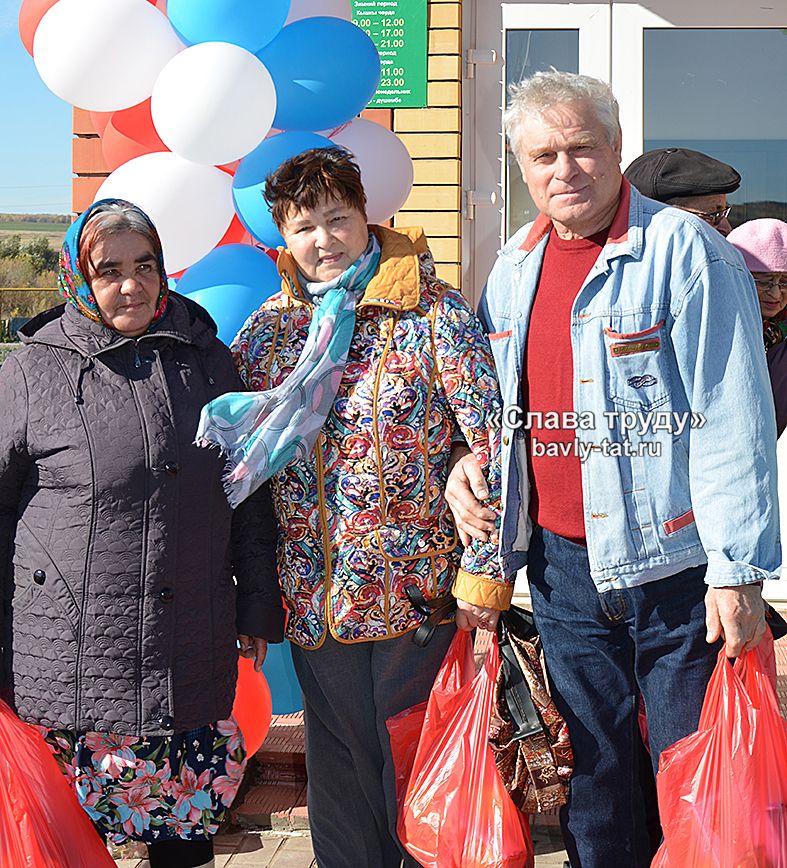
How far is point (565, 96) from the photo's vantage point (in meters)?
2.08

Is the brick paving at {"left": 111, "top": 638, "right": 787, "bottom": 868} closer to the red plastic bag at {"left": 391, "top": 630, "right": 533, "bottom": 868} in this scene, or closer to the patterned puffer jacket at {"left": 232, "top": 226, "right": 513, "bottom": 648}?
the red plastic bag at {"left": 391, "top": 630, "right": 533, "bottom": 868}

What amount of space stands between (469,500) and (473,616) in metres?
0.26

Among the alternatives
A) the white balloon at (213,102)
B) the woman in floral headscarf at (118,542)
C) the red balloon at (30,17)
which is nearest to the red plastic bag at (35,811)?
the woman in floral headscarf at (118,542)

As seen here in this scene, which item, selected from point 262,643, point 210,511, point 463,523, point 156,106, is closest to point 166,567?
point 210,511

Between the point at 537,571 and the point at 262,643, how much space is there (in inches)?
24.4

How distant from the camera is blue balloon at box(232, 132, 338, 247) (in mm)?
2879

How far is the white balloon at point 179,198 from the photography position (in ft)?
9.51

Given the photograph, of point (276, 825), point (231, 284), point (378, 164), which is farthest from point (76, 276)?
point (276, 825)

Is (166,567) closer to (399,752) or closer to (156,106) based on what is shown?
(399,752)

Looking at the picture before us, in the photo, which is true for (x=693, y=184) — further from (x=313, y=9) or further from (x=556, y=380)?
(x=313, y=9)

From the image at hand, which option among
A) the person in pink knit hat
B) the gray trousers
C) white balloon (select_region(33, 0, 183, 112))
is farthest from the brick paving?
white balloon (select_region(33, 0, 183, 112))

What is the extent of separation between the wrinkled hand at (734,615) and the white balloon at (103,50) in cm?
202

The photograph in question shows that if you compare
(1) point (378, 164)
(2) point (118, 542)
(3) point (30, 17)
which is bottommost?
(2) point (118, 542)

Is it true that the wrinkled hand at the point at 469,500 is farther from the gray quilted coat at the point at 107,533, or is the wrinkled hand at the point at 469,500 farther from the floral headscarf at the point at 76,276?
the floral headscarf at the point at 76,276
